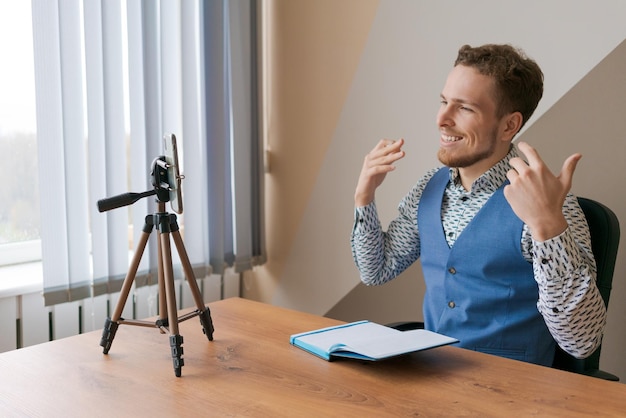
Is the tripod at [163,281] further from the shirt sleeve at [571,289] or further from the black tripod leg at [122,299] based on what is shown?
the shirt sleeve at [571,289]

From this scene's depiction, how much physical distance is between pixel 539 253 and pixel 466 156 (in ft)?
1.32

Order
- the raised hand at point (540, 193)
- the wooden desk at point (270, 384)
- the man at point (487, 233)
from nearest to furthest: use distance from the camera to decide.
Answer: the wooden desk at point (270, 384) < the raised hand at point (540, 193) < the man at point (487, 233)

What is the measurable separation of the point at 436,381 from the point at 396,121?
159cm

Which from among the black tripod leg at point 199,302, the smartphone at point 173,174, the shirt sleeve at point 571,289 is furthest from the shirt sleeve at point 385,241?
the smartphone at point 173,174

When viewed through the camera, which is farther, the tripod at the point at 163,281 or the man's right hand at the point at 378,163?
the man's right hand at the point at 378,163

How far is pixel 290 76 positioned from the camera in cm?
312

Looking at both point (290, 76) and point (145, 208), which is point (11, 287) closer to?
point (145, 208)

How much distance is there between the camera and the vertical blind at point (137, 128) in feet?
7.84

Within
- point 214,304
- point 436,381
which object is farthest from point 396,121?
point 436,381

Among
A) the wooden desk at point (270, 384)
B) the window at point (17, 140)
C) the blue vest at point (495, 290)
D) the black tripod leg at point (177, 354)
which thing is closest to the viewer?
the wooden desk at point (270, 384)

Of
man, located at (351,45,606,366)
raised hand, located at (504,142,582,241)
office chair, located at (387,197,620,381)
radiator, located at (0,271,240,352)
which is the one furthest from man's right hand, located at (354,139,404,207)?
radiator, located at (0,271,240,352)

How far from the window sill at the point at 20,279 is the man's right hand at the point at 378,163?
4.08 feet

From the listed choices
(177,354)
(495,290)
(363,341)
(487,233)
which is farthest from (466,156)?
(177,354)

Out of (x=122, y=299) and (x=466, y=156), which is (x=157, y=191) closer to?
(x=122, y=299)
